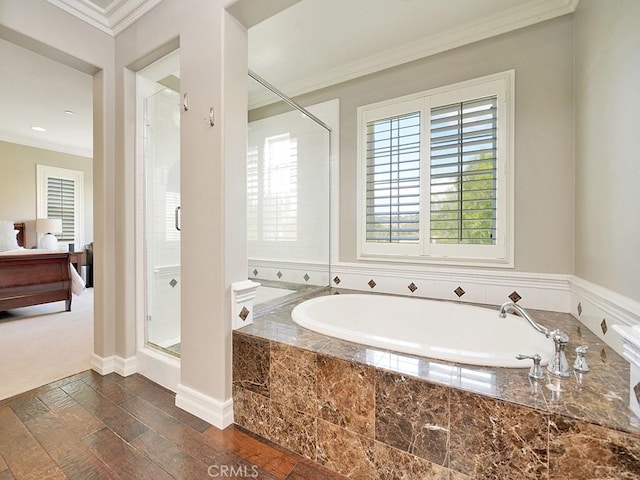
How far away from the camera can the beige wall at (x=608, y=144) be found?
1.22 m

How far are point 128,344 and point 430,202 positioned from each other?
100 inches

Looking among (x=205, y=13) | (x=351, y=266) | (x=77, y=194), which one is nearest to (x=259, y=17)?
(x=205, y=13)

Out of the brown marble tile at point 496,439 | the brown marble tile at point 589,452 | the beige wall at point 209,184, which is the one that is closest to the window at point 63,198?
the beige wall at point 209,184

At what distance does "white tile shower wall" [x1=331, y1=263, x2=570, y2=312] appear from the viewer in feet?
6.47

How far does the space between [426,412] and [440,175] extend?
5.76 feet

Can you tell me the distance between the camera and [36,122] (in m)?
4.27

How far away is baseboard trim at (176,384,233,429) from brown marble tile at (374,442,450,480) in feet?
2.71

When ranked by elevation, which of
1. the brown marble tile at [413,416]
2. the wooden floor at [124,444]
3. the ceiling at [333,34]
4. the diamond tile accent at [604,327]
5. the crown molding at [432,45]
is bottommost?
the wooden floor at [124,444]

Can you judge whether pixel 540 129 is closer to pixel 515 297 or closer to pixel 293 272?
pixel 515 297

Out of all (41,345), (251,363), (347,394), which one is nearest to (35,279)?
(41,345)

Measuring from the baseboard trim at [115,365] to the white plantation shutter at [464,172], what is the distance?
248 cm

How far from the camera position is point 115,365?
2162mm

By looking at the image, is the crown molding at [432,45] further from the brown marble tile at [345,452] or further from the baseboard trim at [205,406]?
the brown marble tile at [345,452]

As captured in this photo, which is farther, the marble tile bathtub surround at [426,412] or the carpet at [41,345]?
the carpet at [41,345]
